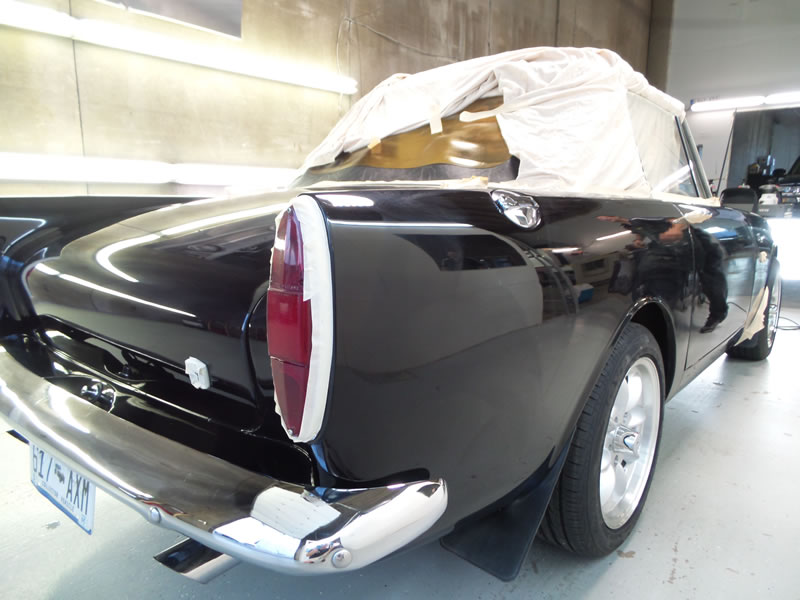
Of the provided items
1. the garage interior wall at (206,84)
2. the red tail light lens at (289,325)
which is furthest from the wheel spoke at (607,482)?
the garage interior wall at (206,84)

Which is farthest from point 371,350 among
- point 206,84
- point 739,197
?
Result: point 206,84

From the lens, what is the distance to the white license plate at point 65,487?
109 cm

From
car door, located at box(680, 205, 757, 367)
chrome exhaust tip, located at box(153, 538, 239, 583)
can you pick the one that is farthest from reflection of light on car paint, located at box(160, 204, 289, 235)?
car door, located at box(680, 205, 757, 367)

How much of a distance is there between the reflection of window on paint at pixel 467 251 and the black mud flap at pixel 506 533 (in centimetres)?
51

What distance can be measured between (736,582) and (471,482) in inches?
39.3

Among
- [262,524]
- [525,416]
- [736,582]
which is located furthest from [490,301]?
[736,582]

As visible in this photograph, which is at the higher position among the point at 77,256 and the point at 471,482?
the point at 77,256

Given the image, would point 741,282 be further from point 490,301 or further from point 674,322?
point 490,301

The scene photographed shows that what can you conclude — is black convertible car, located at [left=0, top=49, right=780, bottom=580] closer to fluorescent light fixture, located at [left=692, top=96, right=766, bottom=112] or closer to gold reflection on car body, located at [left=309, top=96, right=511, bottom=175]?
gold reflection on car body, located at [left=309, top=96, right=511, bottom=175]

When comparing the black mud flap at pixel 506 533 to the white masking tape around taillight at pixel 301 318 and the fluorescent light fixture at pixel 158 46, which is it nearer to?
the white masking tape around taillight at pixel 301 318

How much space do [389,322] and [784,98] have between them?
11.6m

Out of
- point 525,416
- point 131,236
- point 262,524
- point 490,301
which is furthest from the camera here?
point 131,236

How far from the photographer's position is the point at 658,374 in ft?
5.30

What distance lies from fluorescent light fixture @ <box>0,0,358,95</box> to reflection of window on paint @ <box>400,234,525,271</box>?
11.6ft
